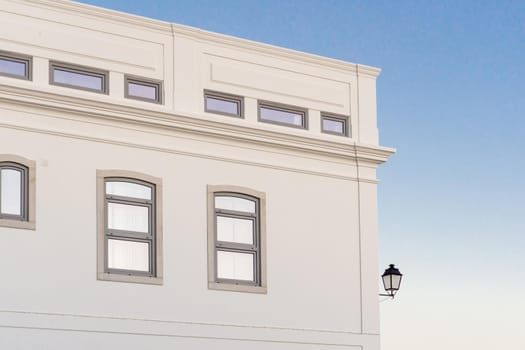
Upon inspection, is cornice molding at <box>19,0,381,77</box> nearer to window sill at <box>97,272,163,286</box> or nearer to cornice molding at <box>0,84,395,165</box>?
cornice molding at <box>0,84,395,165</box>

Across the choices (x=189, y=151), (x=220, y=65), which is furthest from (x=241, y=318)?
(x=220, y=65)

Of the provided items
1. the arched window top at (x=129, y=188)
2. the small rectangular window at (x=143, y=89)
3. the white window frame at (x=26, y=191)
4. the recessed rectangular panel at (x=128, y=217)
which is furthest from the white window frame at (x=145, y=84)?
the white window frame at (x=26, y=191)

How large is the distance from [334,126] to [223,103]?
2516 millimetres

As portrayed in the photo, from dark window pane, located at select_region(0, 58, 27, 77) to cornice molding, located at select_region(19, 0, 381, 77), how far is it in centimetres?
115

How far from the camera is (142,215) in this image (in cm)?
2086

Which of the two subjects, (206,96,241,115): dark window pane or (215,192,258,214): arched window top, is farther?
(206,96,241,115): dark window pane

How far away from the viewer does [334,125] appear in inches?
927

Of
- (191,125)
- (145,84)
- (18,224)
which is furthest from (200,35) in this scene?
(18,224)

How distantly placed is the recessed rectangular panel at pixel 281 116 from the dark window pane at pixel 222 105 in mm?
542

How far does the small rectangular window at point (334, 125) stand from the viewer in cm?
2341

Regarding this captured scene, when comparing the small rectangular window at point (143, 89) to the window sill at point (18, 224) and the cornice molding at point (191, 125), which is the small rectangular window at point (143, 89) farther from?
the window sill at point (18, 224)

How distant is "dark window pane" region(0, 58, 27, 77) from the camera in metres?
19.9

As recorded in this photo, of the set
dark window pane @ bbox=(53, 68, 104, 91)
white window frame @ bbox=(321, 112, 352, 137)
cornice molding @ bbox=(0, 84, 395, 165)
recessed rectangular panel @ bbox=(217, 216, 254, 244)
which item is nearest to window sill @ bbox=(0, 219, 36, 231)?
cornice molding @ bbox=(0, 84, 395, 165)

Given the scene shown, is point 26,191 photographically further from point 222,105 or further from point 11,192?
point 222,105
